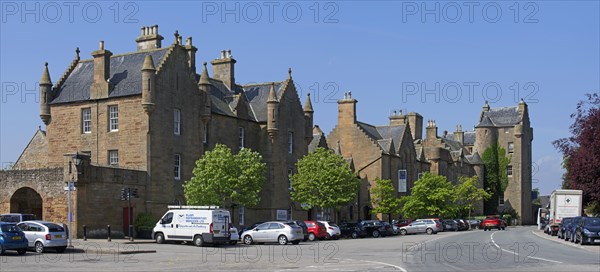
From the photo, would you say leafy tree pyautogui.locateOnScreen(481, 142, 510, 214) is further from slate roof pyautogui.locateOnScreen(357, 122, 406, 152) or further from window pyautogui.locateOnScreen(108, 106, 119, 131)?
window pyautogui.locateOnScreen(108, 106, 119, 131)

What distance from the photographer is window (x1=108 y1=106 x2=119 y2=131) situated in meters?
53.5

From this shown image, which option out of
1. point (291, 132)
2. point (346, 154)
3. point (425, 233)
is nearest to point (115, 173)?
point (291, 132)

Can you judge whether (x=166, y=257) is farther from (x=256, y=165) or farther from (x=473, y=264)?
(x=256, y=165)

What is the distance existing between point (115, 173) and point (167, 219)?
287 inches

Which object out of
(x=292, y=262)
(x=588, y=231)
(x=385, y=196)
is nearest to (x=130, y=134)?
(x=292, y=262)

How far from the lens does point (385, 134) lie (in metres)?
94.4

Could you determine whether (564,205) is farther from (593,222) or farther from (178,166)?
(178,166)

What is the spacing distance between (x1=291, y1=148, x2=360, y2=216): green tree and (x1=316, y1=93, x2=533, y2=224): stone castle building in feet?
51.0

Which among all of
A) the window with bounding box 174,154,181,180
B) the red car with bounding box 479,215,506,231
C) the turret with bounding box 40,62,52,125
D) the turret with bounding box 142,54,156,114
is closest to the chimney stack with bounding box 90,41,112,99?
the turret with bounding box 142,54,156,114

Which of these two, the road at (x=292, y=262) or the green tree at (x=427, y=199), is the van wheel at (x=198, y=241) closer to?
the road at (x=292, y=262)

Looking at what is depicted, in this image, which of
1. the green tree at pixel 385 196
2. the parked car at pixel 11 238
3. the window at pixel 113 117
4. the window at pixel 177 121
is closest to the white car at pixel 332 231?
the window at pixel 177 121

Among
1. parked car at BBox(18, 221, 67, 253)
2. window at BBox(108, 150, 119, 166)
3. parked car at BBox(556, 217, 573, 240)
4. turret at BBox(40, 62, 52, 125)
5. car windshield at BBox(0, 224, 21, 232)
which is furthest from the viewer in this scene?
turret at BBox(40, 62, 52, 125)

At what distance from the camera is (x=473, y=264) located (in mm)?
26938

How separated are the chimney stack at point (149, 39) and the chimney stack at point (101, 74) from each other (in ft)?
15.0
